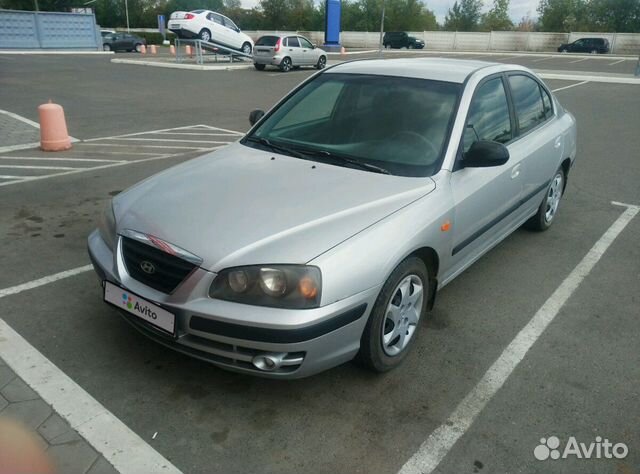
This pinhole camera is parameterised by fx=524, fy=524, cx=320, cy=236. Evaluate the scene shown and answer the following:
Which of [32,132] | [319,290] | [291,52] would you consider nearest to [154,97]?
[32,132]

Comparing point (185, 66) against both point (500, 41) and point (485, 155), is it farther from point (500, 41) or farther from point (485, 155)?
point (500, 41)

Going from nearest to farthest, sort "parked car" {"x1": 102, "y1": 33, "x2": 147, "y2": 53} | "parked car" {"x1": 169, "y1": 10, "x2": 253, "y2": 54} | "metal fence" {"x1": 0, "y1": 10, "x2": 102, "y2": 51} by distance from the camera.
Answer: "parked car" {"x1": 169, "y1": 10, "x2": 253, "y2": 54}, "metal fence" {"x1": 0, "y1": 10, "x2": 102, "y2": 51}, "parked car" {"x1": 102, "y1": 33, "x2": 147, "y2": 53}

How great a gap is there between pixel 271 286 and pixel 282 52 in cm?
2297

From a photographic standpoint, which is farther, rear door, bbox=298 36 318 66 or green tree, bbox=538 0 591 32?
green tree, bbox=538 0 591 32

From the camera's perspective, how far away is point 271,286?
2414 mm

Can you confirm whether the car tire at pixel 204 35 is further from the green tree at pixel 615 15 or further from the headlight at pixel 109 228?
the green tree at pixel 615 15

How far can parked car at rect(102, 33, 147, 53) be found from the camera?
38.6m

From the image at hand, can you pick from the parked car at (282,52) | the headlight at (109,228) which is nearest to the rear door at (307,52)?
the parked car at (282,52)

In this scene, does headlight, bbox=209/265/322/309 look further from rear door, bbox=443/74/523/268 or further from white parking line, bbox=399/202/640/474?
rear door, bbox=443/74/523/268

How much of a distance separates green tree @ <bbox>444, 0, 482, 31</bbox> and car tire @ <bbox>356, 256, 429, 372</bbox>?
80.6 metres

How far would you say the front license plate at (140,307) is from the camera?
100 inches

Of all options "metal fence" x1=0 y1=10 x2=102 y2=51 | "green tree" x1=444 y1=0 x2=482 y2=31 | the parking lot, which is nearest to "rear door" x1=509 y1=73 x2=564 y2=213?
the parking lot

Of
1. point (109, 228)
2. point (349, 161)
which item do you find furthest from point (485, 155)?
point (109, 228)

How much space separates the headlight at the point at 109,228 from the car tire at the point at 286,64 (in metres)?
22.1
